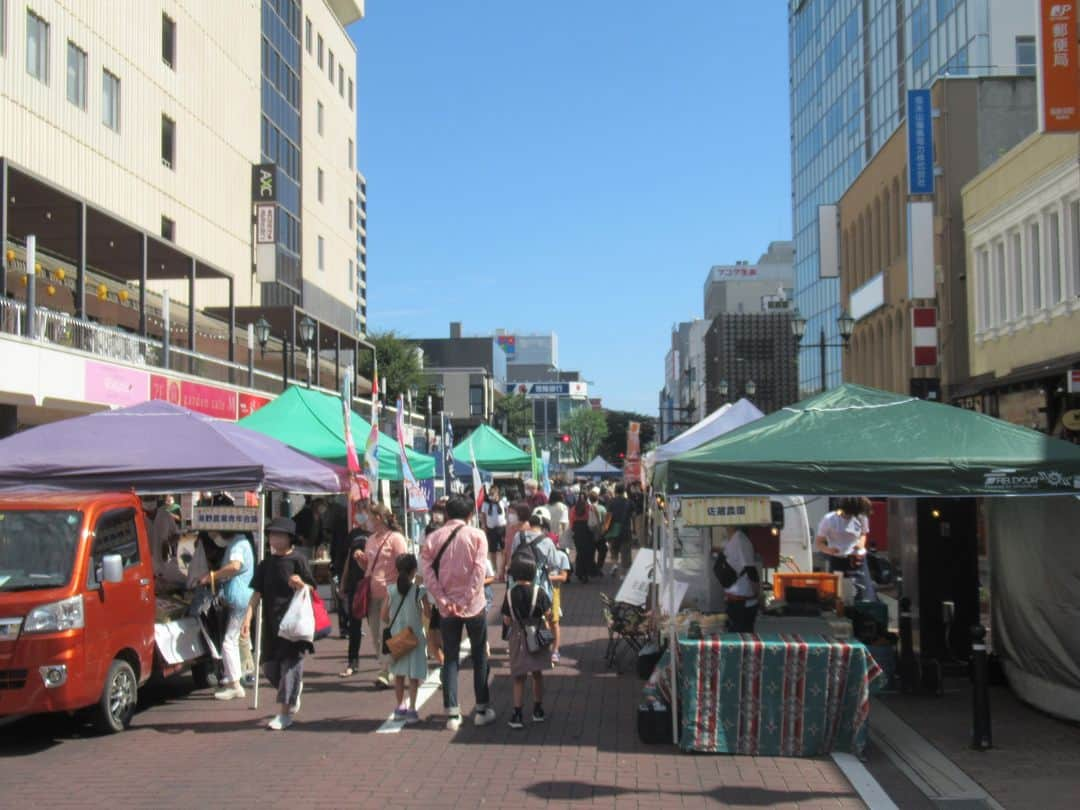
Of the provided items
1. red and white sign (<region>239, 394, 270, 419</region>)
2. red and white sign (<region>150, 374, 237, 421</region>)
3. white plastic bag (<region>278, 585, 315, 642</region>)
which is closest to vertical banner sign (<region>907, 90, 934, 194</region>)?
red and white sign (<region>239, 394, 270, 419</region>)

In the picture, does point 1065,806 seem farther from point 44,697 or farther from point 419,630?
point 44,697

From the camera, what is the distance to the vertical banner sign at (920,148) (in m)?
30.4

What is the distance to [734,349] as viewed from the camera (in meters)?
108

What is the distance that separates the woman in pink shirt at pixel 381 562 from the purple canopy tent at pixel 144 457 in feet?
3.32

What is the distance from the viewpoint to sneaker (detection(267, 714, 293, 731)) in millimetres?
9812

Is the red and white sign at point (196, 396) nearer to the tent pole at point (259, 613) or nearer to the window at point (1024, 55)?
the tent pole at point (259, 613)

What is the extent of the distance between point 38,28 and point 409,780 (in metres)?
25.0

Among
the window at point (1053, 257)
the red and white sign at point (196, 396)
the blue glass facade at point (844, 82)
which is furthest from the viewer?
the blue glass facade at point (844, 82)

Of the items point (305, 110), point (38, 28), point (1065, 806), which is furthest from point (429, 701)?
point (305, 110)

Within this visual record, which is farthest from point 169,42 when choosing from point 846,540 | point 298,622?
point 298,622

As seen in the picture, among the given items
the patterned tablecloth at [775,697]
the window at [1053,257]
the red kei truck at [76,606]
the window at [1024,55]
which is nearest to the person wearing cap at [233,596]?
the red kei truck at [76,606]

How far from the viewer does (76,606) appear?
9.00 meters

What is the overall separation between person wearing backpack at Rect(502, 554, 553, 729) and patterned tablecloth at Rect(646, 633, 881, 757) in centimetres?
126

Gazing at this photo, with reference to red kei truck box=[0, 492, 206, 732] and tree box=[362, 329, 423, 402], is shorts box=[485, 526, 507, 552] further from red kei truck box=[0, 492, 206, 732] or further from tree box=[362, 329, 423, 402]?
tree box=[362, 329, 423, 402]
